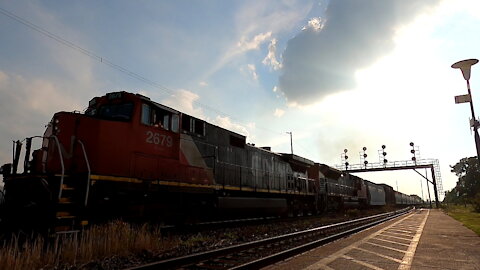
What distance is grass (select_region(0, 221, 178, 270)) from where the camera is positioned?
5.85m

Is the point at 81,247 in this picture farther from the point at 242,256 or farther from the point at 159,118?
the point at 159,118

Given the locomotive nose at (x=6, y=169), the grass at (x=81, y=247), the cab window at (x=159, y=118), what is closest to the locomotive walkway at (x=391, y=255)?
the grass at (x=81, y=247)

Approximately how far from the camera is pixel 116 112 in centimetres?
988

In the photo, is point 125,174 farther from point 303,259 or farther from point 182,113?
→ point 303,259

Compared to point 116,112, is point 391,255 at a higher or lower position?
lower

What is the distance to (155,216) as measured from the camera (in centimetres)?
1006

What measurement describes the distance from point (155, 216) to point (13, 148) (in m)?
4.24

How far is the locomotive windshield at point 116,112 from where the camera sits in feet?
31.7

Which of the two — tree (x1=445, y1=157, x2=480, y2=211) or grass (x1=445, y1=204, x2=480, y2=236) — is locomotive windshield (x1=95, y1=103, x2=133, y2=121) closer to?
Answer: grass (x1=445, y1=204, x2=480, y2=236)

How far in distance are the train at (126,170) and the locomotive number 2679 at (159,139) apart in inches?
1.2

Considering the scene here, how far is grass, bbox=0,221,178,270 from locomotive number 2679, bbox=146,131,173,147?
2.73 m

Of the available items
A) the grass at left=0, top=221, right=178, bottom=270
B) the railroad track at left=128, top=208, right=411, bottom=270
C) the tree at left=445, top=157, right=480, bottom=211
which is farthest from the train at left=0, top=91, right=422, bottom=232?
the tree at left=445, top=157, right=480, bottom=211

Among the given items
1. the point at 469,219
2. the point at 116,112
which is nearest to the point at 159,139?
the point at 116,112

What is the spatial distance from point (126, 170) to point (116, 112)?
5.95ft
